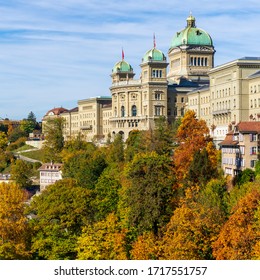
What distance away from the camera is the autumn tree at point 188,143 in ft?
246

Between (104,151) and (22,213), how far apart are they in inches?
2441

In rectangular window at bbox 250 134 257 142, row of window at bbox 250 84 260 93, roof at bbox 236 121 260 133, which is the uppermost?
row of window at bbox 250 84 260 93

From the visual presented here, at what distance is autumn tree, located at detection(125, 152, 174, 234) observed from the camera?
55.1 m

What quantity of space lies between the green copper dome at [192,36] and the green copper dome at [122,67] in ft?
44.9

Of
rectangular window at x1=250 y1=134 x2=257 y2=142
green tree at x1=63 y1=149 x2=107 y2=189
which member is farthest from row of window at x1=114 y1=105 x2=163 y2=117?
rectangular window at x1=250 y1=134 x2=257 y2=142

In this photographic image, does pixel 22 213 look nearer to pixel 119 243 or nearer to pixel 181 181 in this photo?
pixel 119 243

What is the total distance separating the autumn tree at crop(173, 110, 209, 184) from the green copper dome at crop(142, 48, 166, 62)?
187 ft

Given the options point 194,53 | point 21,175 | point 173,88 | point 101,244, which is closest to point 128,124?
point 173,88

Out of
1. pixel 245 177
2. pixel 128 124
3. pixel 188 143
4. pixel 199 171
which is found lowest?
pixel 245 177

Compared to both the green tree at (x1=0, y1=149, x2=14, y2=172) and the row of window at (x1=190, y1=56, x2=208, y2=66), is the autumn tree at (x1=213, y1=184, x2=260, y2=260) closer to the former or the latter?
A: the green tree at (x1=0, y1=149, x2=14, y2=172)

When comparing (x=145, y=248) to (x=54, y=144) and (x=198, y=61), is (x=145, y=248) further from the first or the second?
(x=198, y=61)

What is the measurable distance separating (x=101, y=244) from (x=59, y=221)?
8.11 m

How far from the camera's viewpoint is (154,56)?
484ft

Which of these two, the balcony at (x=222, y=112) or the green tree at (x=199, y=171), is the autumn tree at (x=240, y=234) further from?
the balcony at (x=222, y=112)
